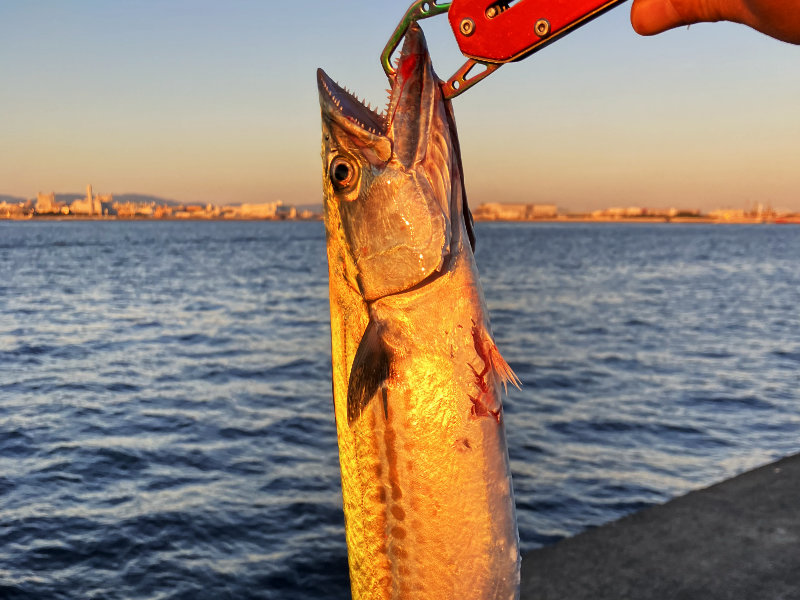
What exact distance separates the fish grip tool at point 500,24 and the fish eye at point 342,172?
44cm

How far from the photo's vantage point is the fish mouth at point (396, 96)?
2316 millimetres

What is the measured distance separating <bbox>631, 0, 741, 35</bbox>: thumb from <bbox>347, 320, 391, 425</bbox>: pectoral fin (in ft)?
4.02

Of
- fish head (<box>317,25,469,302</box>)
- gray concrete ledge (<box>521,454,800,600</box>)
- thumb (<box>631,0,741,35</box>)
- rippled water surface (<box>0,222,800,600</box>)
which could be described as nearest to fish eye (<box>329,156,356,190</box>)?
fish head (<box>317,25,469,302</box>)

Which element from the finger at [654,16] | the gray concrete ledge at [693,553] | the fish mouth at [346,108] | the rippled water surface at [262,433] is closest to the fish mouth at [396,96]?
the fish mouth at [346,108]

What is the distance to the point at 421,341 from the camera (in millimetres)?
2391

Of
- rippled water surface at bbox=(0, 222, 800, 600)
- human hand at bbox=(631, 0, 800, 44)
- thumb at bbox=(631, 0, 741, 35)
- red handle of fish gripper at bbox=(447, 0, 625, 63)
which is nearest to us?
human hand at bbox=(631, 0, 800, 44)

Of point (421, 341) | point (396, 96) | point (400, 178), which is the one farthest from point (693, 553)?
point (396, 96)

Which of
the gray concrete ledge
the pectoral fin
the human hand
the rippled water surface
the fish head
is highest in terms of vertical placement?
the human hand

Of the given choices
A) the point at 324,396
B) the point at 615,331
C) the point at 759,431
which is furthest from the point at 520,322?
the point at 759,431

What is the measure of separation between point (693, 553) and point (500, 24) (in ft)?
15.0

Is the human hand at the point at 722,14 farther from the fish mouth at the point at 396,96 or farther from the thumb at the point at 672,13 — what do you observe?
the fish mouth at the point at 396,96

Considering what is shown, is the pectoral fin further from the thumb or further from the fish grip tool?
the thumb

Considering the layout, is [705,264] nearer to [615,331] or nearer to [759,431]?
[615,331]

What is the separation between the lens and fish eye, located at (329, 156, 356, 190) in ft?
8.07
